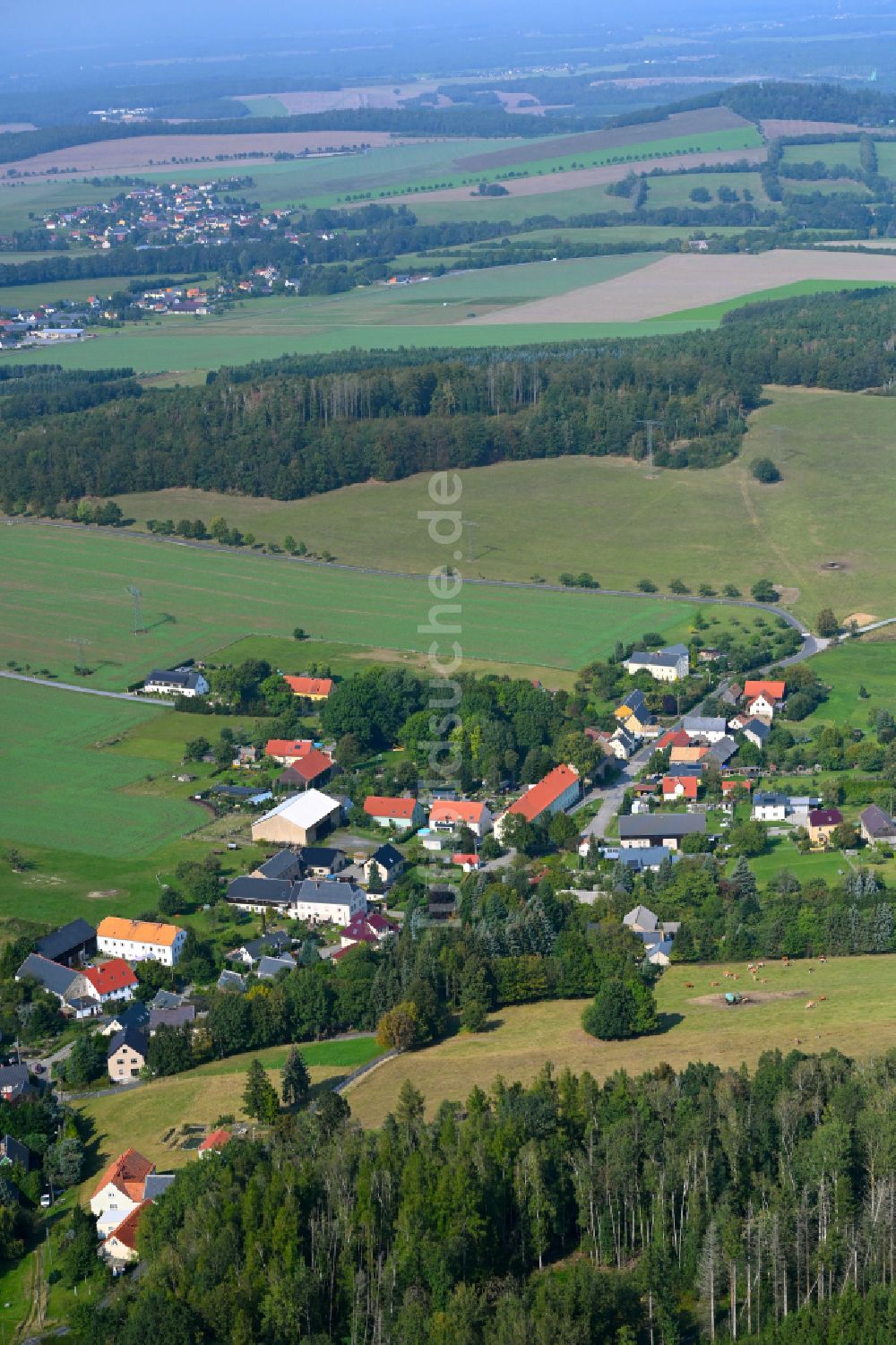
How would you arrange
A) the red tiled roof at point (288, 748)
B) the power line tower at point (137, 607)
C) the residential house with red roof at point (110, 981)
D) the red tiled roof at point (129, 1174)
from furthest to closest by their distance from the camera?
the power line tower at point (137, 607) < the red tiled roof at point (288, 748) < the residential house with red roof at point (110, 981) < the red tiled roof at point (129, 1174)

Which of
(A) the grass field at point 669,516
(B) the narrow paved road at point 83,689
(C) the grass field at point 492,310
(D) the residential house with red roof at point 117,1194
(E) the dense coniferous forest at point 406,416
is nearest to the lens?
(D) the residential house with red roof at point 117,1194

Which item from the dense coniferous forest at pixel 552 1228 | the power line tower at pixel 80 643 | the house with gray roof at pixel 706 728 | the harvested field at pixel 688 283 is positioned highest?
the harvested field at pixel 688 283

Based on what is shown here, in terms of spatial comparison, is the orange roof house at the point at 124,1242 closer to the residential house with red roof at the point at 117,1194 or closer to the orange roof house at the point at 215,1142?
the residential house with red roof at the point at 117,1194

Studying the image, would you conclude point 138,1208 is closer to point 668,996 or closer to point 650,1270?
point 650,1270

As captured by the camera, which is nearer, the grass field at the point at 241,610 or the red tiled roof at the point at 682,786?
the red tiled roof at the point at 682,786

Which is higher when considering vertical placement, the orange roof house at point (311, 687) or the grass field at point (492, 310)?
the grass field at point (492, 310)

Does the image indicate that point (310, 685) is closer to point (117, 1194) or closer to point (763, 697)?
point (763, 697)

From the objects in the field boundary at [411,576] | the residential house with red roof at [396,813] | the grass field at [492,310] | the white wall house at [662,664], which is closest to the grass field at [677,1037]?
the residential house with red roof at [396,813]
